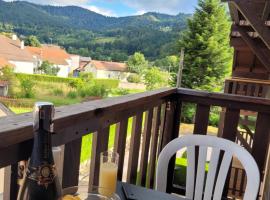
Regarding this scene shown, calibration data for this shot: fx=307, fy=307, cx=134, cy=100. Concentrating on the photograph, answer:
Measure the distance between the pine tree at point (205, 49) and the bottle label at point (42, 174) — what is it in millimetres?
21219

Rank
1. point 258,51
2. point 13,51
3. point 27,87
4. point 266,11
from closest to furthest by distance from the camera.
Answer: point 266,11 → point 258,51 → point 27,87 → point 13,51

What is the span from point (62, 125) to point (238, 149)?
0.69 metres

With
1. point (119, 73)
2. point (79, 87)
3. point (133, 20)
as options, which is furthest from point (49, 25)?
point (133, 20)

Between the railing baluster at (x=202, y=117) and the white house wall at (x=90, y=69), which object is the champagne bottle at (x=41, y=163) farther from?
the white house wall at (x=90, y=69)

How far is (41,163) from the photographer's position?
518 mm

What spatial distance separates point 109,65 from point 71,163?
24252 millimetres

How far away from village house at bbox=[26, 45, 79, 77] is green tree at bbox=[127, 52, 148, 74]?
14.4 ft

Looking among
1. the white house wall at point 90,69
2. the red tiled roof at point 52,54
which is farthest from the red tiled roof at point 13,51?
the white house wall at point 90,69

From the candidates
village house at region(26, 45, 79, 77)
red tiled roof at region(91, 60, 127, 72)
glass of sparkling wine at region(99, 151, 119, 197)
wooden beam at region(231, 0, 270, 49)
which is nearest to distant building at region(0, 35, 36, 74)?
village house at region(26, 45, 79, 77)

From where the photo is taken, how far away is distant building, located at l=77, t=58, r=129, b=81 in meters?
24.1

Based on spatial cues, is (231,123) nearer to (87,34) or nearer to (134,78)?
(87,34)

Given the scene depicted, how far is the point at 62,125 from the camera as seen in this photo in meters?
0.78

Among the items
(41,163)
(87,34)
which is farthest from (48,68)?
(41,163)

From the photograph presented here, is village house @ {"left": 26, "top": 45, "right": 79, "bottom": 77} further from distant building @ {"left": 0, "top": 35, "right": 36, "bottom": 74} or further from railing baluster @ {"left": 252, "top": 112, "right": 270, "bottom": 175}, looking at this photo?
railing baluster @ {"left": 252, "top": 112, "right": 270, "bottom": 175}
